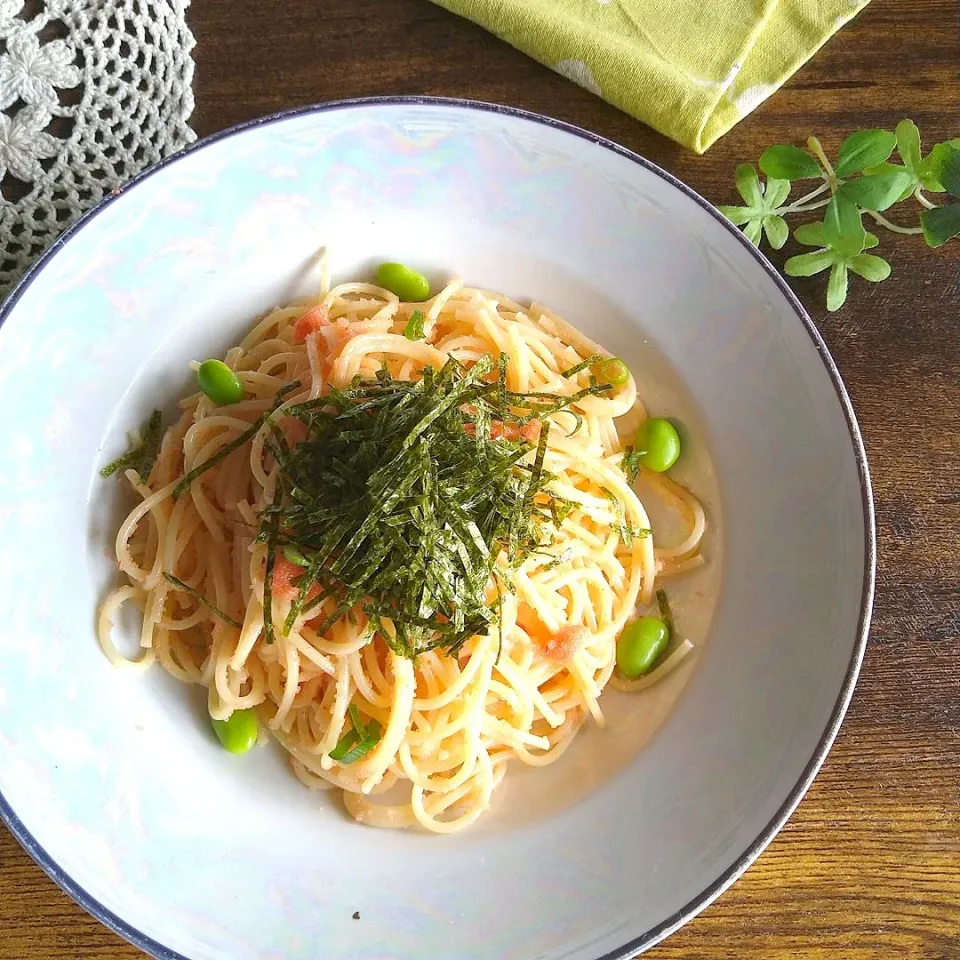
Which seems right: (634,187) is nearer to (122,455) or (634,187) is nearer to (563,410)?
(563,410)

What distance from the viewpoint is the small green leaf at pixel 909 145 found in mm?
3041

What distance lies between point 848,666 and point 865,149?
168 cm

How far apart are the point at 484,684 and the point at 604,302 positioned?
1254mm

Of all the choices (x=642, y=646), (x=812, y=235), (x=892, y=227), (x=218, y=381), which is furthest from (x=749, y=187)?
(x=218, y=381)

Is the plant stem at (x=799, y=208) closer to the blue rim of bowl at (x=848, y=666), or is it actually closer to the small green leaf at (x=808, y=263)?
the small green leaf at (x=808, y=263)

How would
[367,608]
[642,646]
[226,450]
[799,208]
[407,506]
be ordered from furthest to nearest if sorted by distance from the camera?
[799,208], [642,646], [226,450], [367,608], [407,506]

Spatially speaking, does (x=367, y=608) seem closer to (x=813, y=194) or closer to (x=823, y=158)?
(x=813, y=194)

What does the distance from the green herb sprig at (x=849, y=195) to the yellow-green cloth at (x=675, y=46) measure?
0.31 m

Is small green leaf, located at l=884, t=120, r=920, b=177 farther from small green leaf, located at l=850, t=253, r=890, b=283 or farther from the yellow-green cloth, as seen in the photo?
the yellow-green cloth

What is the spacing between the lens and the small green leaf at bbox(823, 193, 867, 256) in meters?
3.00

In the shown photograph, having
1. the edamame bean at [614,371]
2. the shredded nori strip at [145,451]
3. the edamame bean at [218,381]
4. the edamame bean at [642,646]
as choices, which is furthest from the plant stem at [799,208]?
the shredded nori strip at [145,451]

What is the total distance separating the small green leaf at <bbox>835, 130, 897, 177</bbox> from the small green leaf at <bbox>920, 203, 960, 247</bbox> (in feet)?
0.87

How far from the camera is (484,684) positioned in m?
2.79

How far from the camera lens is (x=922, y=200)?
127 inches
